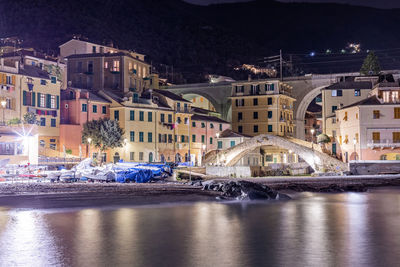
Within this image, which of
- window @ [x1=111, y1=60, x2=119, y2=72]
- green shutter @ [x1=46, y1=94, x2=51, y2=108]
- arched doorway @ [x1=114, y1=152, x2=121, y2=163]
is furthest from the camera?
window @ [x1=111, y1=60, x2=119, y2=72]

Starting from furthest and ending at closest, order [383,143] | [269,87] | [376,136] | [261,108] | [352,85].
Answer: [261,108] → [269,87] → [352,85] → [376,136] → [383,143]

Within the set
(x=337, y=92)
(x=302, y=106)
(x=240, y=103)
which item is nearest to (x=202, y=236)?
(x=337, y=92)

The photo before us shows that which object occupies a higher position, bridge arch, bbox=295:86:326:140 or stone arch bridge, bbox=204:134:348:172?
bridge arch, bbox=295:86:326:140

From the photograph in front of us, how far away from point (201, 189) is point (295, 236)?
24.1 meters

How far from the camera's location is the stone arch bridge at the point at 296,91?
94625 millimetres

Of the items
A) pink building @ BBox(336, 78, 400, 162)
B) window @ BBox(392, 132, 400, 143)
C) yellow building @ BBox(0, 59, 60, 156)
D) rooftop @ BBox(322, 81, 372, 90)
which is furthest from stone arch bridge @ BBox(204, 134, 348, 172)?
yellow building @ BBox(0, 59, 60, 156)

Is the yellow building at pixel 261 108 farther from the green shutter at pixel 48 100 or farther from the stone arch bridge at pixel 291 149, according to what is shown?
the green shutter at pixel 48 100

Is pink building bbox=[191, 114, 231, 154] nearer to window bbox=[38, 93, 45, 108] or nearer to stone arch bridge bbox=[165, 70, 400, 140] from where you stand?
stone arch bridge bbox=[165, 70, 400, 140]

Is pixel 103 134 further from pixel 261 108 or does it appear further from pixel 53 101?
pixel 261 108

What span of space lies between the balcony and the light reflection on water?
35.7m

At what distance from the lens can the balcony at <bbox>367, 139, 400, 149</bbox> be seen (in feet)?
213

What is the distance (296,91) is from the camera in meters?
96.9

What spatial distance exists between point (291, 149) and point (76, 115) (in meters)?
28.0

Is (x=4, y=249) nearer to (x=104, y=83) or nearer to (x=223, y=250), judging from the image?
(x=223, y=250)
